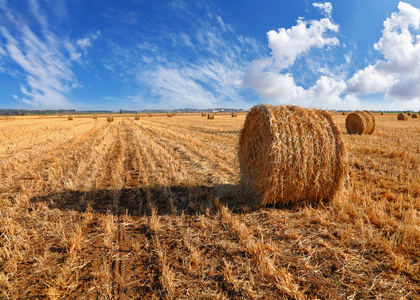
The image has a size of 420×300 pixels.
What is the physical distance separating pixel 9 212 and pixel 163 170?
13.6 ft

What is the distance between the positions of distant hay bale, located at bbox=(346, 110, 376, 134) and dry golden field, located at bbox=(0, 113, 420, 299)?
34.5 feet

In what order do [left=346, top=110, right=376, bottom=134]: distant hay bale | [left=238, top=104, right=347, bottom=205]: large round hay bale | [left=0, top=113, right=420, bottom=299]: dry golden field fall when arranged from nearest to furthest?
[left=0, top=113, right=420, bottom=299]: dry golden field → [left=238, top=104, right=347, bottom=205]: large round hay bale → [left=346, top=110, right=376, bottom=134]: distant hay bale

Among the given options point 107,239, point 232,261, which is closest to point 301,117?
point 232,261

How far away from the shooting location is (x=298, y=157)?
4.43m

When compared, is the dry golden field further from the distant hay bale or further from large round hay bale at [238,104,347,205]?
the distant hay bale

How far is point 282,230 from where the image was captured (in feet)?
12.9

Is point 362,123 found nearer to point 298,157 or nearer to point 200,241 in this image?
point 298,157

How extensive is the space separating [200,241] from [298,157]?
101 inches

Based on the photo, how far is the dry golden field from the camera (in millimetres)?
2662

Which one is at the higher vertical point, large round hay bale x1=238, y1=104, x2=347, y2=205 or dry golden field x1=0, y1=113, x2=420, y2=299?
large round hay bale x1=238, y1=104, x2=347, y2=205

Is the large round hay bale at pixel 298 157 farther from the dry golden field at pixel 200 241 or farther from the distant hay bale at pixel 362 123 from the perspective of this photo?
the distant hay bale at pixel 362 123

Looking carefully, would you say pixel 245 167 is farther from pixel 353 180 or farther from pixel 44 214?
pixel 44 214

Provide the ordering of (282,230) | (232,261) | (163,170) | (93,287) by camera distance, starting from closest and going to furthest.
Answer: (93,287) < (232,261) < (282,230) < (163,170)

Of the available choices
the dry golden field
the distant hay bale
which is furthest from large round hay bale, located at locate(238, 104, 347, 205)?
the distant hay bale
